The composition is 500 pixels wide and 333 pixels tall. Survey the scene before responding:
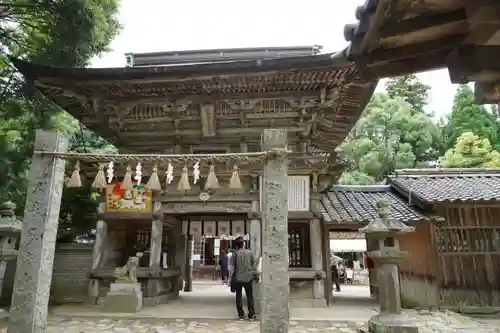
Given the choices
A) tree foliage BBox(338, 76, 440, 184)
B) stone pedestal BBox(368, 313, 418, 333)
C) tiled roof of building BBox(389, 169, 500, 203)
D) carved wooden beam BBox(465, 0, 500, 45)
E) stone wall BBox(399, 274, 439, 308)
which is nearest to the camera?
carved wooden beam BBox(465, 0, 500, 45)

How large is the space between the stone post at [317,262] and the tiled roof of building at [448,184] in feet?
11.2

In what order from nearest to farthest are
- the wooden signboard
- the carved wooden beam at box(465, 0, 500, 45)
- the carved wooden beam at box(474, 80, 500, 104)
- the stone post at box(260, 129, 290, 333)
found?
Answer: the carved wooden beam at box(465, 0, 500, 45) < the carved wooden beam at box(474, 80, 500, 104) < the stone post at box(260, 129, 290, 333) < the wooden signboard

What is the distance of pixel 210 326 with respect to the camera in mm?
7609

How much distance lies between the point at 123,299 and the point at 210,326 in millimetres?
2622

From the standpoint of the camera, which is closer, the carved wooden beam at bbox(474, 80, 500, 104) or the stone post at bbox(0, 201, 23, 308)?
the carved wooden beam at bbox(474, 80, 500, 104)

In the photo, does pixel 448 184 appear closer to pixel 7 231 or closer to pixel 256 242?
pixel 256 242

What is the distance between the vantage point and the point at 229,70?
838 centimetres

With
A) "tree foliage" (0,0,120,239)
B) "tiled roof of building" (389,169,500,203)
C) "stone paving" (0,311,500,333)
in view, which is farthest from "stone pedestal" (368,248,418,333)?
"tree foliage" (0,0,120,239)

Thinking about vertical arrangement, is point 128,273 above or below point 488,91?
below

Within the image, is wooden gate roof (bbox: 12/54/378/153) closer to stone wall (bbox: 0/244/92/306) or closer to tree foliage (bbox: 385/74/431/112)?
stone wall (bbox: 0/244/92/306)

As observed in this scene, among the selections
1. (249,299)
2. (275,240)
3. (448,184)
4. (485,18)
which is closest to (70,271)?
(249,299)

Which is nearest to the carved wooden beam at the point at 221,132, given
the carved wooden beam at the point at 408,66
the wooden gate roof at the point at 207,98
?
the wooden gate roof at the point at 207,98

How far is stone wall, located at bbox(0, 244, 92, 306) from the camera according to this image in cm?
1117

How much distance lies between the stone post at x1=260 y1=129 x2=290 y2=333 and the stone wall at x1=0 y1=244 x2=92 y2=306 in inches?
314
